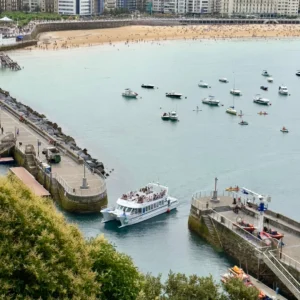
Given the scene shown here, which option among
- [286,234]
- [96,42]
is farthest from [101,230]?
[96,42]

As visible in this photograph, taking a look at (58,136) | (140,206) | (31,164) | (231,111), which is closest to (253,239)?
(140,206)

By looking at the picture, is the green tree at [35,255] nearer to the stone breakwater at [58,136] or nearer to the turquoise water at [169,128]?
the turquoise water at [169,128]

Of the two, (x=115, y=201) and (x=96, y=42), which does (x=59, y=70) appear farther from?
(x=115, y=201)

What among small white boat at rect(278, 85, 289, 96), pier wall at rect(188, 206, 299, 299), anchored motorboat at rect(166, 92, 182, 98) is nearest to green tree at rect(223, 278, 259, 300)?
pier wall at rect(188, 206, 299, 299)

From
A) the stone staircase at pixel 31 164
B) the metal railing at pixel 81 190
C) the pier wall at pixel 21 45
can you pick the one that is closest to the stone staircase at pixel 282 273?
the metal railing at pixel 81 190

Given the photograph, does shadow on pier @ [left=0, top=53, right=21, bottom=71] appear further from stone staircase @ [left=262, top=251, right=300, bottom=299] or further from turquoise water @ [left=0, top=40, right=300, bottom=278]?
stone staircase @ [left=262, top=251, right=300, bottom=299]
